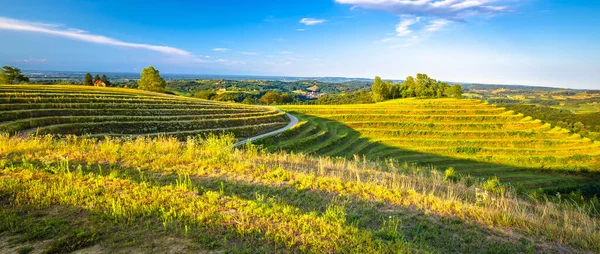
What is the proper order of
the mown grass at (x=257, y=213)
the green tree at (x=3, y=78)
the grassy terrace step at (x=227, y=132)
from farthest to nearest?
the green tree at (x=3, y=78) → the grassy terrace step at (x=227, y=132) → the mown grass at (x=257, y=213)

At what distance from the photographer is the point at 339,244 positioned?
4051 millimetres

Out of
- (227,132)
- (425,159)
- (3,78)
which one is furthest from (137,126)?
(3,78)

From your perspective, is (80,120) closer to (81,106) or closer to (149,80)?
(81,106)

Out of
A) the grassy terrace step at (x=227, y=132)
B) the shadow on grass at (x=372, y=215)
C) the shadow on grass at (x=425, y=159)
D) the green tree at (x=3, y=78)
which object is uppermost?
the green tree at (x=3, y=78)

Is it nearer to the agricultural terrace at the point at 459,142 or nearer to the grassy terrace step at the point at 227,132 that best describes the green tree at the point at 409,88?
the agricultural terrace at the point at 459,142

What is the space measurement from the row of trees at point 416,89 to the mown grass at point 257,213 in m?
80.0

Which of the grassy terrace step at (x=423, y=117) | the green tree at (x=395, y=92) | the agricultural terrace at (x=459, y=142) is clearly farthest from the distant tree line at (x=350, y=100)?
the grassy terrace step at (x=423, y=117)

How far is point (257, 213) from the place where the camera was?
4844mm

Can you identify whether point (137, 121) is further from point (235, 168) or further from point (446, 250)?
point (446, 250)

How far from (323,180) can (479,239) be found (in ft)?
11.6

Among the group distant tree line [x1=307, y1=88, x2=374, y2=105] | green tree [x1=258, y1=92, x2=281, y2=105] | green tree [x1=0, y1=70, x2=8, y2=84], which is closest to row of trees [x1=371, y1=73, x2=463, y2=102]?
distant tree line [x1=307, y1=88, x2=374, y2=105]

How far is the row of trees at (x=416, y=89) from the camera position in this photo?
82.6 meters

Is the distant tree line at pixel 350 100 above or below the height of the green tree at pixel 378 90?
below

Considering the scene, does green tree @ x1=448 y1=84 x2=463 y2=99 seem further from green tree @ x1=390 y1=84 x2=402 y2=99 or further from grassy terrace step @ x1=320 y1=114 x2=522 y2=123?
grassy terrace step @ x1=320 y1=114 x2=522 y2=123
